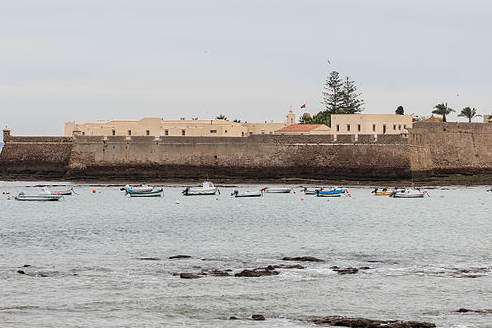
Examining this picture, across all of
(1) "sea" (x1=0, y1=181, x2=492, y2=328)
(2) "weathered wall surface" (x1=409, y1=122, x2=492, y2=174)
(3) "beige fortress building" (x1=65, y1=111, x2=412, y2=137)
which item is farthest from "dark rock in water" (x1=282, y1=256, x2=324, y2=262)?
(2) "weathered wall surface" (x1=409, y1=122, x2=492, y2=174)

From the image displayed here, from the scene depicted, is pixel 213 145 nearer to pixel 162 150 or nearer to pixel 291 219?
pixel 162 150

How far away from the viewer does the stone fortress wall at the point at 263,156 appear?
63906 millimetres

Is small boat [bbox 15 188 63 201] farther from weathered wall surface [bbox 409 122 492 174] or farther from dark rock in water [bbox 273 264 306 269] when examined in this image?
dark rock in water [bbox 273 264 306 269]

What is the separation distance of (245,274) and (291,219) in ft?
59.1

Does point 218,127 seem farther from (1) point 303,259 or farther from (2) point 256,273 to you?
(2) point 256,273

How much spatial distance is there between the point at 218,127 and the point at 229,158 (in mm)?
6632

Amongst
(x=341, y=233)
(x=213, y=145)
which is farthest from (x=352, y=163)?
(x=341, y=233)

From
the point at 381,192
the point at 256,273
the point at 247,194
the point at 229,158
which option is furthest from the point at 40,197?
the point at 256,273

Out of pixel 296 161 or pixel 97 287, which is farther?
pixel 296 161

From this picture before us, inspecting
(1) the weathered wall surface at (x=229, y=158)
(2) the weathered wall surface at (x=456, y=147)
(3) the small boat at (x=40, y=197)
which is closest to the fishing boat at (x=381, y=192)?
(1) the weathered wall surface at (x=229, y=158)

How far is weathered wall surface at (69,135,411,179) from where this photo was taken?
64.1 m

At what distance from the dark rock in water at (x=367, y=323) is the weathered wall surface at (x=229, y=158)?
45.5 m

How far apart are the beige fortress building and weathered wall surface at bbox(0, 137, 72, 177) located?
75.9 inches

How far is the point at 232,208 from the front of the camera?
47.8 meters
